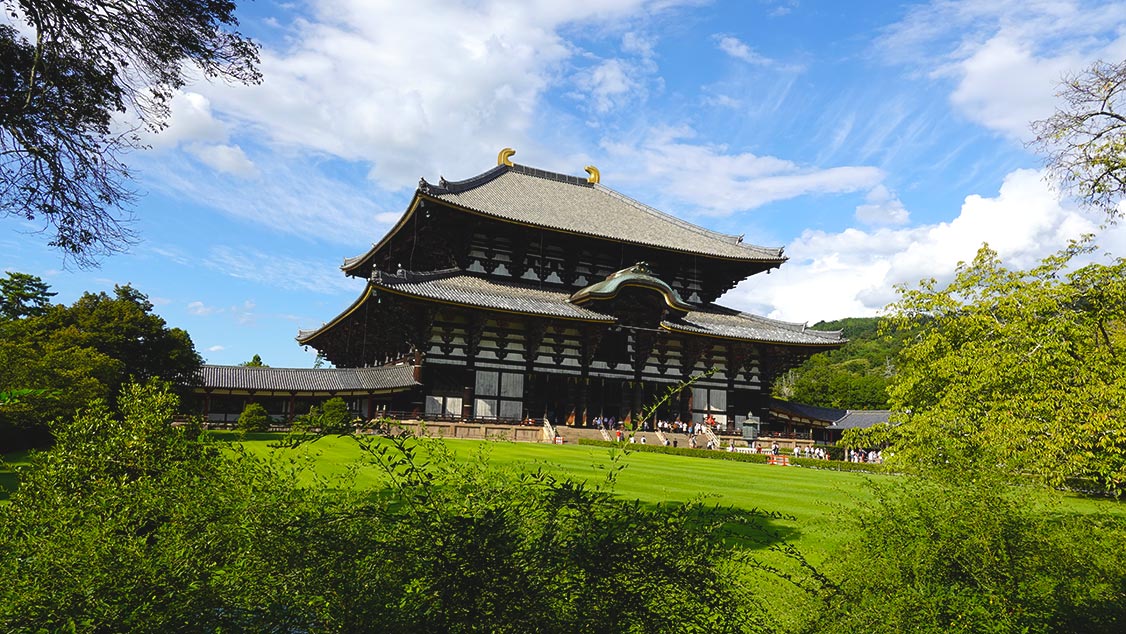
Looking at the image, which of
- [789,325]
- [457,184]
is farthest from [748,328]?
[457,184]

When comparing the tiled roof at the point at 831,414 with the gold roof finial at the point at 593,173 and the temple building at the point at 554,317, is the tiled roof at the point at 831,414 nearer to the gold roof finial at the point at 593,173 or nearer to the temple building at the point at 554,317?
the temple building at the point at 554,317

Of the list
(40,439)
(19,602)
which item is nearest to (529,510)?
(19,602)

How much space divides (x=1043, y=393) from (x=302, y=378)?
3110cm

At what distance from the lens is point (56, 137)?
9.99 meters

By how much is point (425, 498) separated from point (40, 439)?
18.1 m

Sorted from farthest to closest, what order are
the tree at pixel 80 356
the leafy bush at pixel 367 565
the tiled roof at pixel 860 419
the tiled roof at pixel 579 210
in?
1. the tiled roof at pixel 860 419
2. the tiled roof at pixel 579 210
3. the tree at pixel 80 356
4. the leafy bush at pixel 367 565

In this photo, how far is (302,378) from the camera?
33.2 metres

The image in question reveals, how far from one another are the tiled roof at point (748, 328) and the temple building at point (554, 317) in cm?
13

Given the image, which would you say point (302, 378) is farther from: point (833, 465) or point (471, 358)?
point (833, 465)

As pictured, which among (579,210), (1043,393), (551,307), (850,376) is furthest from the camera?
(850,376)

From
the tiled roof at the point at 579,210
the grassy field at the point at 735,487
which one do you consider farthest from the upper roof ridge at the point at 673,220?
the grassy field at the point at 735,487

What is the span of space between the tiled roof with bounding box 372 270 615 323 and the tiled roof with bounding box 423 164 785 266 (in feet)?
10.9

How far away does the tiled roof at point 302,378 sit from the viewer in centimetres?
3092

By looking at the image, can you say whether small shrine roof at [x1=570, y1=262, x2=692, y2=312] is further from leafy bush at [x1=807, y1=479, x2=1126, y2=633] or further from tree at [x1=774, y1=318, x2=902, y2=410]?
leafy bush at [x1=807, y1=479, x2=1126, y2=633]
